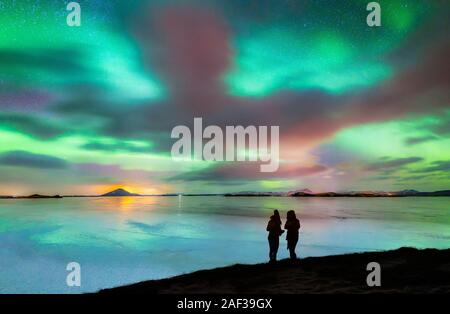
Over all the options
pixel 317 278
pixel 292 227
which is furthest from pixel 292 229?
pixel 317 278

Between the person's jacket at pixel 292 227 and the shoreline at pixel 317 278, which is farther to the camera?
the person's jacket at pixel 292 227

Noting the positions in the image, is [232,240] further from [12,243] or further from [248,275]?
[248,275]

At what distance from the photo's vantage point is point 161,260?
1339 inches

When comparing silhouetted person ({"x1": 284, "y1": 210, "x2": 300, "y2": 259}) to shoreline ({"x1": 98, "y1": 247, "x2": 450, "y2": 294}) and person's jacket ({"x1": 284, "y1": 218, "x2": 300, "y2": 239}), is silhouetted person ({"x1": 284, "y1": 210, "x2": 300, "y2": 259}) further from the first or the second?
shoreline ({"x1": 98, "y1": 247, "x2": 450, "y2": 294})

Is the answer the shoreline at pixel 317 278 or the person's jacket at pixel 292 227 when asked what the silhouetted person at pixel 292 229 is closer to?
the person's jacket at pixel 292 227

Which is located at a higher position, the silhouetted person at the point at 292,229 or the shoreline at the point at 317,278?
the silhouetted person at the point at 292,229

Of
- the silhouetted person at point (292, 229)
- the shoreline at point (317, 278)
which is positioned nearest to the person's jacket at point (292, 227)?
the silhouetted person at point (292, 229)

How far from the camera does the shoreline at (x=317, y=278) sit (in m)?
12.8

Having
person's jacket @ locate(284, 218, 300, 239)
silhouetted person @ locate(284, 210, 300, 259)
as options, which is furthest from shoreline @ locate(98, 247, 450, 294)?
person's jacket @ locate(284, 218, 300, 239)

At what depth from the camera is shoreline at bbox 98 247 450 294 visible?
12.8 m

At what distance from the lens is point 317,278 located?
47.9 feet
